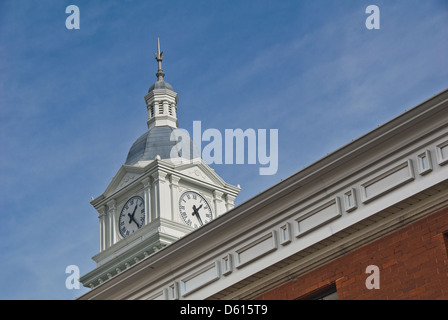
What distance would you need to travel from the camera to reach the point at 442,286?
Answer: 59.6 feet

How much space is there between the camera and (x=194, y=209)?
213 ft

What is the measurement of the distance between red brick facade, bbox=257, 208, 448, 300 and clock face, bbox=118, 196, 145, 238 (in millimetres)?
45208

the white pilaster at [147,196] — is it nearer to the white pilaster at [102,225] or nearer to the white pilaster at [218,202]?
the white pilaster at [102,225]

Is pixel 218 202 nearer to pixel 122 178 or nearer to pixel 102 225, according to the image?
pixel 122 178

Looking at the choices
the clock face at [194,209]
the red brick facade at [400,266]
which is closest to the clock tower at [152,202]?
the clock face at [194,209]

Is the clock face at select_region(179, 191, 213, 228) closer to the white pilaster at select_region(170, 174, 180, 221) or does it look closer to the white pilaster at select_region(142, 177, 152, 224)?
the white pilaster at select_region(170, 174, 180, 221)

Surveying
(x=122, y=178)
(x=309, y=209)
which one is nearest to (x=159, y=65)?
(x=122, y=178)

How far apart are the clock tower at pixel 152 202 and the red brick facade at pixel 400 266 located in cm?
4186

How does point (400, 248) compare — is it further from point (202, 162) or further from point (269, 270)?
point (202, 162)

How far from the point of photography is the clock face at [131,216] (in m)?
65.3

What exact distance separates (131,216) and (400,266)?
48.1 meters

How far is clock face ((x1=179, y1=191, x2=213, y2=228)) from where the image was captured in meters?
64.4

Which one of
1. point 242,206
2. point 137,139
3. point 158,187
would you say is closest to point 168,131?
point 137,139

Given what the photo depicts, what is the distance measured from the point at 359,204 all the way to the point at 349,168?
2.36ft
